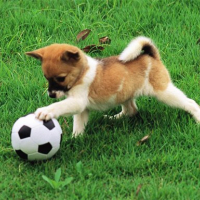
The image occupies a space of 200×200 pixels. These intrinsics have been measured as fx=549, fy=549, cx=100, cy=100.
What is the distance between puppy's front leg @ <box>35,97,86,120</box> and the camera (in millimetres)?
4941

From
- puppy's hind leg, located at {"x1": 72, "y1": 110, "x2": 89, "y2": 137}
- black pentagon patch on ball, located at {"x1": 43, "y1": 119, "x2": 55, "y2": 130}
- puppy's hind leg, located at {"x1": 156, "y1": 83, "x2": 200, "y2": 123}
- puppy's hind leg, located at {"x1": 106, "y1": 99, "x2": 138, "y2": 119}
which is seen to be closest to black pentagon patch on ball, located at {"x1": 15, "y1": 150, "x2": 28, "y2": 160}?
black pentagon patch on ball, located at {"x1": 43, "y1": 119, "x2": 55, "y2": 130}

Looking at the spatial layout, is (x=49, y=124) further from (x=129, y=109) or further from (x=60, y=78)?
(x=129, y=109)

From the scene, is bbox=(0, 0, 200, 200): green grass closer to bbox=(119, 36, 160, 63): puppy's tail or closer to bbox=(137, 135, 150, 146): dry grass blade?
bbox=(137, 135, 150, 146): dry grass blade

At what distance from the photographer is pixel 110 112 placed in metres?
6.08

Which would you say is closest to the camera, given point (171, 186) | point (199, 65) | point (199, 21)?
point (171, 186)

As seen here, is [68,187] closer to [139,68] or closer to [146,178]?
[146,178]

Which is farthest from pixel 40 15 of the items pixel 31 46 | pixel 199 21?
pixel 199 21

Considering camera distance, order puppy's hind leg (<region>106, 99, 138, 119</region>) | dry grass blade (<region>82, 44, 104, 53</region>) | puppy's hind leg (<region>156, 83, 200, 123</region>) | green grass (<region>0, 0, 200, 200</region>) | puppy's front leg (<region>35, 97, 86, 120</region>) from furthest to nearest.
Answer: dry grass blade (<region>82, 44, 104, 53</region>), puppy's hind leg (<region>106, 99, 138, 119</region>), puppy's hind leg (<region>156, 83, 200, 123</region>), puppy's front leg (<region>35, 97, 86, 120</region>), green grass (<region>0, 0, 200, 200</region>)

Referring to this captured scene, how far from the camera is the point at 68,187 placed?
470 centimetres

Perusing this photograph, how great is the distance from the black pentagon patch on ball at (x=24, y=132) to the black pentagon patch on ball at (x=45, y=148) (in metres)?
0.16

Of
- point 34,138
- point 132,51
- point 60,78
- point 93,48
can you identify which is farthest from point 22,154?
point 93,48

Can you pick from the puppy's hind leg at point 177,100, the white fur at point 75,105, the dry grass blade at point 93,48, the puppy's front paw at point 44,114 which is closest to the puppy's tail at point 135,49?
the white fur at point 75,105

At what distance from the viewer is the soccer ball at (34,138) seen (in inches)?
191

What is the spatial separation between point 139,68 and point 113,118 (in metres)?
0.64
